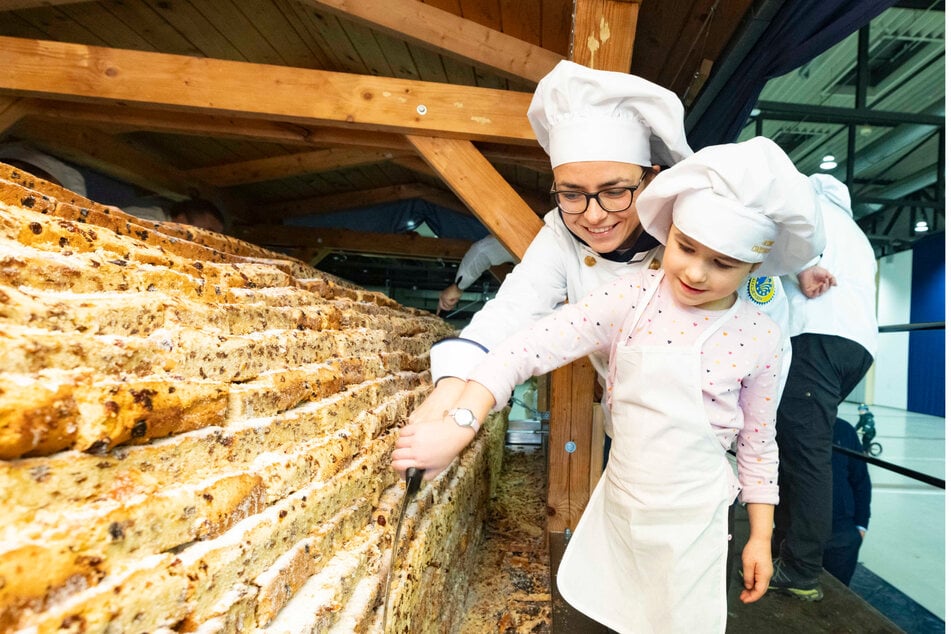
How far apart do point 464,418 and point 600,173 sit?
2.19 ft

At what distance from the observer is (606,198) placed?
118 centimetres

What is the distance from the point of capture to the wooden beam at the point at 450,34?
200 centimetres

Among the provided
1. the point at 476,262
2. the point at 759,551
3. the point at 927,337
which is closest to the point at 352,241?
the point at 476,262

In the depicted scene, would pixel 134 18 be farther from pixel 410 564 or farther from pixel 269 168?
pixel 410 564

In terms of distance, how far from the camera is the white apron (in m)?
0.99

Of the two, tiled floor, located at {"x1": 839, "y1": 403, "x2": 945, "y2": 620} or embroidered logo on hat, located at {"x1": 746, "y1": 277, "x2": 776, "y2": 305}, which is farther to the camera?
tiled floor, located at {"x1": 839, "y1": 403, "x2": 945, "y2": 620}

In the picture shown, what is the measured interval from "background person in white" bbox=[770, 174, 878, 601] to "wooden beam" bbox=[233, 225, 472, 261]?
3.85 meters

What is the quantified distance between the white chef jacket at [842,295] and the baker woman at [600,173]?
0.58m

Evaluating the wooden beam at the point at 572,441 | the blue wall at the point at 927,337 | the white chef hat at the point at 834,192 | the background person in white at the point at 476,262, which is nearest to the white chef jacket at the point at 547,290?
the wooden beam at the point at 572,441

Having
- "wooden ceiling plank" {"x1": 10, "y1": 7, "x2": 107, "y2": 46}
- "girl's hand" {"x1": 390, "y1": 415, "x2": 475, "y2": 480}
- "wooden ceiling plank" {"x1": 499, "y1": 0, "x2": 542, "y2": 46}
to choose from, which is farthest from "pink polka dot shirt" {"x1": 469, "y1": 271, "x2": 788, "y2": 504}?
"wooden ceiling plank" {"x1": 10, "y1": 7, "x2": 107, "y2": 46}

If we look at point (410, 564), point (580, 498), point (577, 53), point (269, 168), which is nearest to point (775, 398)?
point (410, 564)

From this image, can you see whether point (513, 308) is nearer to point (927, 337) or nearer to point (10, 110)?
point (10, 110)

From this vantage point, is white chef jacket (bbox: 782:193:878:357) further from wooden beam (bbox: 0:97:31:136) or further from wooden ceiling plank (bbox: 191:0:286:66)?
wooden beam (bbox: 0:97:31:136)

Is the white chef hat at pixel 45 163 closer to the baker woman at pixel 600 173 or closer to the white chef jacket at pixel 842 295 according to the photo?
the baker woman at pixel 600 173
